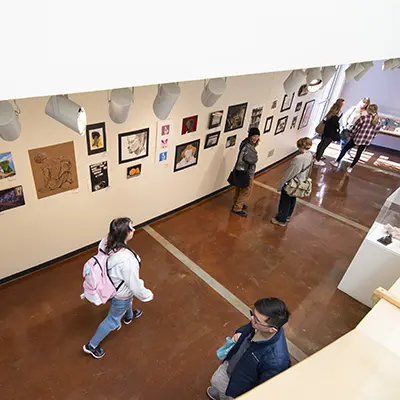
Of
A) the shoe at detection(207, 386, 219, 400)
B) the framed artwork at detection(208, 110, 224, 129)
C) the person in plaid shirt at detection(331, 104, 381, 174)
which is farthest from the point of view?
the person in plaid shirt at detection(331, 104, 381, 174)

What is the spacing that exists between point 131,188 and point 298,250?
2.84 metres

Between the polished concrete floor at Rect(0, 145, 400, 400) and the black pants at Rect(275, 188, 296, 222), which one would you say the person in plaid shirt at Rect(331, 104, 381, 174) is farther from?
the black pants at Rect(275, 188, 296, 222)

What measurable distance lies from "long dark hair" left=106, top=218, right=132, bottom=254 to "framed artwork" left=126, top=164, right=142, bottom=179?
188cm

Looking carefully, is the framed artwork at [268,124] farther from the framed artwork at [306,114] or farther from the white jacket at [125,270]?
the white jacket at [125,270]

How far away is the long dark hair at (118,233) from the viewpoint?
2395 millimetres

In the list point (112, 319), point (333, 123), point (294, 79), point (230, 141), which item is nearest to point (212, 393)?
point (112, 319)

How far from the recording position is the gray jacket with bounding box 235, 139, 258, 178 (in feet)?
16.0

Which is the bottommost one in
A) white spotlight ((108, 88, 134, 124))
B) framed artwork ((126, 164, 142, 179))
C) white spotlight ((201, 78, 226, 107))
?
framed artwork ((126, 164, 142, 179))

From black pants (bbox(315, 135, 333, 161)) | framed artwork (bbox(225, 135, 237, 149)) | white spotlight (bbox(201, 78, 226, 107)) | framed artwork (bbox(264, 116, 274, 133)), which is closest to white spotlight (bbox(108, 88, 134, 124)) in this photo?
white spotlight (bbox(201, 78, 226, 107))

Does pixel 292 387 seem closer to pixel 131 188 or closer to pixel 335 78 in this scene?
pixel 131 188

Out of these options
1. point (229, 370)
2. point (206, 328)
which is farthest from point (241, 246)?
point (229, 370)

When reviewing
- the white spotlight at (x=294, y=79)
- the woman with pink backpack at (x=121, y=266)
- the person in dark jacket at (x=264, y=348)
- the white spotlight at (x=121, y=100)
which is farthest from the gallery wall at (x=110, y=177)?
the person in dark jacket at (x=264, y=348)

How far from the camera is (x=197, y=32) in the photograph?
3.83 feet

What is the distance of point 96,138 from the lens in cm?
356
